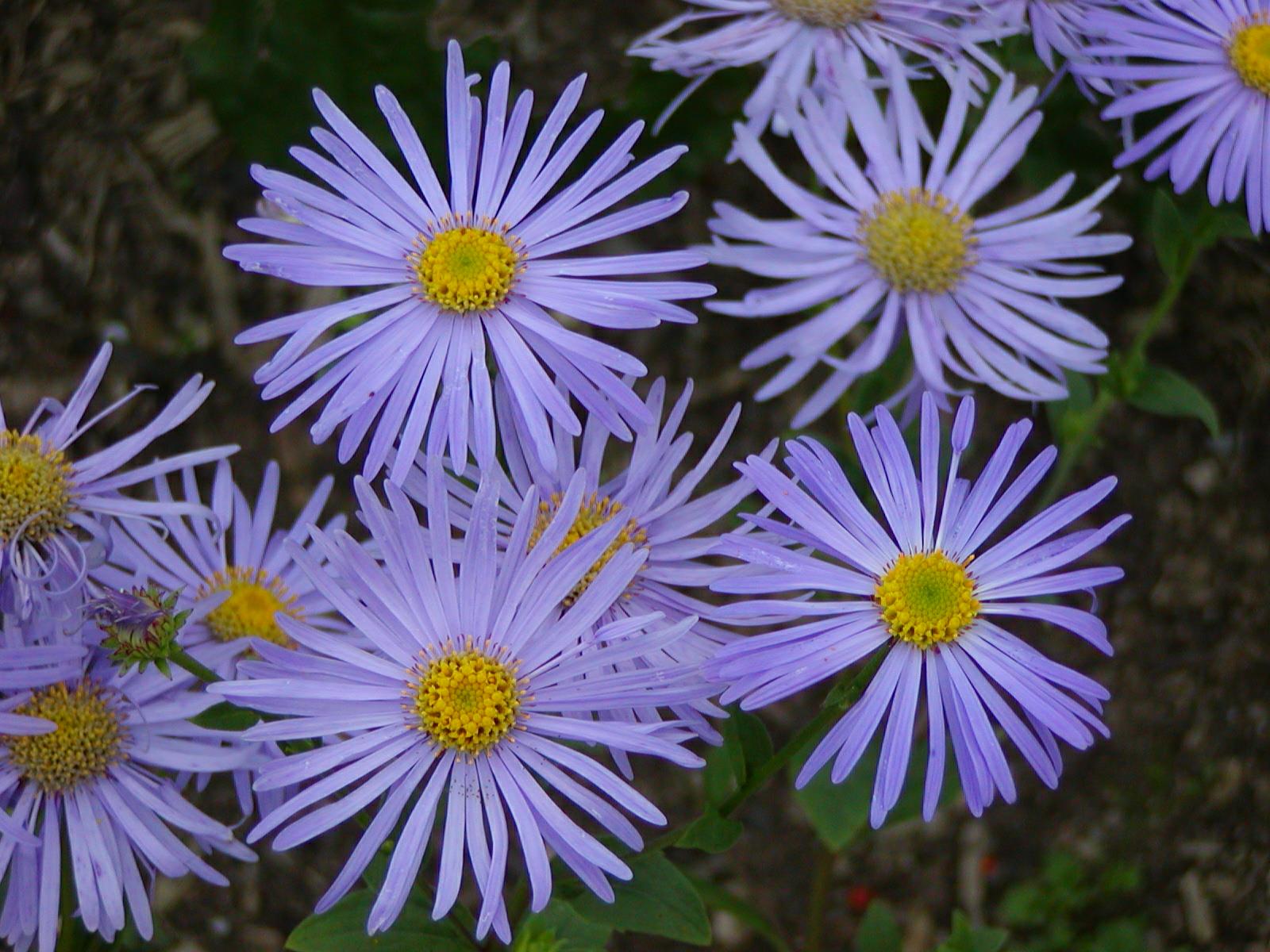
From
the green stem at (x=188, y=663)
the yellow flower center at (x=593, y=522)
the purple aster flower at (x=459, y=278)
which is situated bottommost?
the green stem at (x=188, y=663)

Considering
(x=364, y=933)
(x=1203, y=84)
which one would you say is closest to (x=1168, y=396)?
(x=1203, y=84)

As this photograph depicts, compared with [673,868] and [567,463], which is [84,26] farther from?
[673,868]

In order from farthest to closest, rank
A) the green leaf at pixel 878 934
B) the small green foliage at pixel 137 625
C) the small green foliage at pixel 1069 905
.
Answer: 1. the small green foliage at pixel 1069 905
2. the green leaf at pixel 878 934
3. the small green foliage at pixel 137 625

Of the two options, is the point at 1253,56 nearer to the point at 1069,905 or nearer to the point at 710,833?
the point at 710,833

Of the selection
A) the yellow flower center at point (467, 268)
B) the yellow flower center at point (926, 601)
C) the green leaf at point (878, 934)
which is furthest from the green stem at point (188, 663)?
the green leaf at point (878, 934)

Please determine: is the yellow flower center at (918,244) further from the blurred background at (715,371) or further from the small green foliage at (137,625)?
the small green foliage at (137,625)

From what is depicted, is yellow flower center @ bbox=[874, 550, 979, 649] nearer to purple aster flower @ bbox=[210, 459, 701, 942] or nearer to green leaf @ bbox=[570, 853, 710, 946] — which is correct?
purple aster flower @ bbox=[210, 459, 701, 942]

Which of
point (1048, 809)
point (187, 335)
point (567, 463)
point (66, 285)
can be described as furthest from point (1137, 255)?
point (66, 285)
